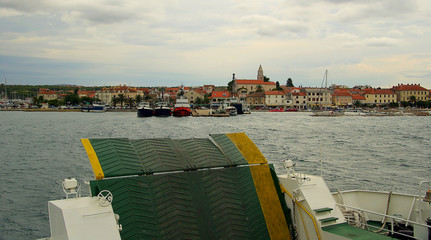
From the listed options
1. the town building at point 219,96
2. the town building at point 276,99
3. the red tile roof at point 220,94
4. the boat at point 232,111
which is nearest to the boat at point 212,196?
the boat at point 232,111

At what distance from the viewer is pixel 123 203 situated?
7.49m

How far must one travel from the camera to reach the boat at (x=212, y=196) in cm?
751

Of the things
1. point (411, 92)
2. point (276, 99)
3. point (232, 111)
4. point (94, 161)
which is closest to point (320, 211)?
point (94, 161)

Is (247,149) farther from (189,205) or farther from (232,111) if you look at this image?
(232,111)

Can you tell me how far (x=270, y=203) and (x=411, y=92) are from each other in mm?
207022

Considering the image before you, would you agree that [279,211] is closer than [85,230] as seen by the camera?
No

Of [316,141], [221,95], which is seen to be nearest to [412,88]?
[221,95]

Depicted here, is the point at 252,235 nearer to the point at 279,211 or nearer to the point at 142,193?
the point at 279,211

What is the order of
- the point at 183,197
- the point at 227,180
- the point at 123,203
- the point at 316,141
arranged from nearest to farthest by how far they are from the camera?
the point at 123,203 < the point at 183,197 < the point at 227,180 < the point at 316,141

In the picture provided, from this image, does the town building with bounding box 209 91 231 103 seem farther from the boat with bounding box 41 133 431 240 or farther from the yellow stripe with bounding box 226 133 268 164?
the boat with bounding box 41 133 431 240

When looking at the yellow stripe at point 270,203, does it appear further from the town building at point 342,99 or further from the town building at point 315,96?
the town building at point 342,99

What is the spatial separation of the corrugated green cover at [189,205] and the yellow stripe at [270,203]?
13 cm

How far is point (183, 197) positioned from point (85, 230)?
2.52 meters

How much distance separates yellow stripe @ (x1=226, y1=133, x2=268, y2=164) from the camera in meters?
9.15
